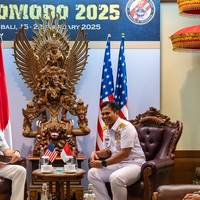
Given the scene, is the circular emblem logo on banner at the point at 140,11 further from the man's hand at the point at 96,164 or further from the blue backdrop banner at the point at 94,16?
the man's hand at the point at 96,164

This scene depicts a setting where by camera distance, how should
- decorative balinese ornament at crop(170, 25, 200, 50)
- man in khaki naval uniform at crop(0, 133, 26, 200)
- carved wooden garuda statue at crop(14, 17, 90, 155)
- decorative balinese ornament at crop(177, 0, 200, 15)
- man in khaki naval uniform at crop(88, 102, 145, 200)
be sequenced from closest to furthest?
man in khaki naval uniform at crop(88, 102, 145, 200) → man in khaki naval uniform at crop(0, 133, 26, 200) → decorative balinese ornament at crop(177, 0, 200, 15) → decorative balinese ornament at crop(170, 25, 200, 50) → carved wooden garuda statue at crop(14, 17, 90, 155)

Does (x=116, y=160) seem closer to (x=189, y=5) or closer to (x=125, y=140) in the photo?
(x=125, y=140)

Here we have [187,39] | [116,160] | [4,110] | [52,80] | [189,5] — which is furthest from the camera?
[4,110]

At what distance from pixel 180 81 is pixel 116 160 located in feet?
6.04

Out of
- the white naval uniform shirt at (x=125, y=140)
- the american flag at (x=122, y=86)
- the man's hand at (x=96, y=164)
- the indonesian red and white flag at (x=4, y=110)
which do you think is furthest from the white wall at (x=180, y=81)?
the indonesian red and white flag at (x=4, y=110)

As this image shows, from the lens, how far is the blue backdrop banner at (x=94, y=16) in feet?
20.7

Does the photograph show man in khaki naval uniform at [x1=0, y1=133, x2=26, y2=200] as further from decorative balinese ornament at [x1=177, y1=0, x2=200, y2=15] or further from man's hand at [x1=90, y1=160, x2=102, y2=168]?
decorative balinese ornament at [x1=177, y1=0, x2=200, y2=15]

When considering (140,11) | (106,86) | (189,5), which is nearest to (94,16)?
(140,11)

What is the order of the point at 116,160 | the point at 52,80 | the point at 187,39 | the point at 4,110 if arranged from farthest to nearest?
the point at 4,110 < the point at 52,80 < the point at 187,39 < the point at 116,160

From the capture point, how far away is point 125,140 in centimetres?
498

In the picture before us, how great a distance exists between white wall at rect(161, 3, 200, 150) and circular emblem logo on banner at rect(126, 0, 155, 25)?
0.16 metres

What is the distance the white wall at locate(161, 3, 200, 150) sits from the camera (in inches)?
251

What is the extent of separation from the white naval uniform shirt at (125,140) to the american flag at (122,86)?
877 mm

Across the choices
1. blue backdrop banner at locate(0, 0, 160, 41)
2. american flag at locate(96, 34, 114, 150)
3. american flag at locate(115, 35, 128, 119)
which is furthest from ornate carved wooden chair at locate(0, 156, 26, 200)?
blue backdrop banner at locate(0, 0, 160, 41)
